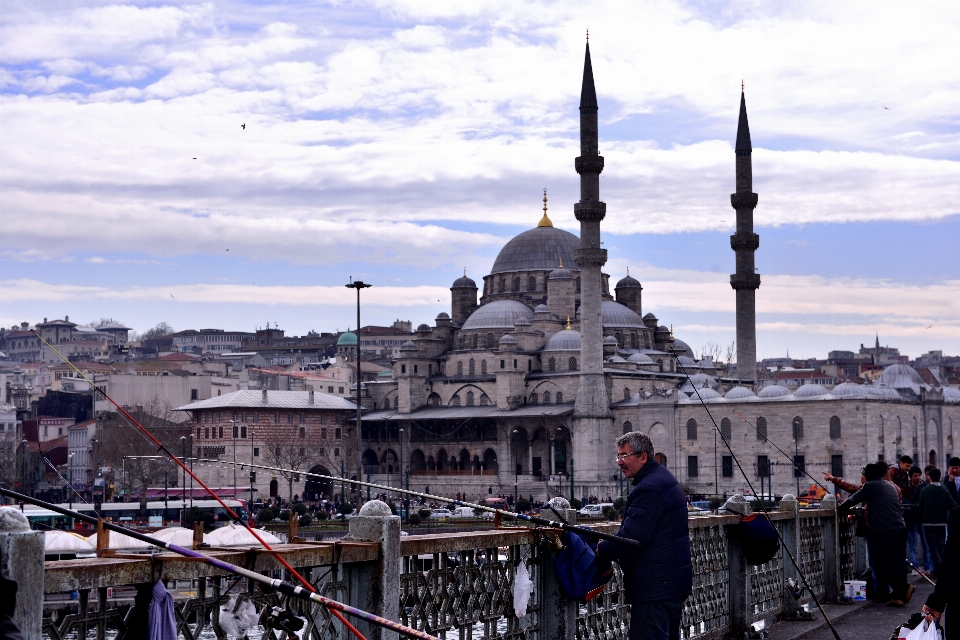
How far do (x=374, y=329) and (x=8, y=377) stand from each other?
36.2m

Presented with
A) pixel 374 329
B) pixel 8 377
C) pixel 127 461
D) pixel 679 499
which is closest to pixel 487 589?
pixel 679 499

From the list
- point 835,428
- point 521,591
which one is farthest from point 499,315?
point 521,591

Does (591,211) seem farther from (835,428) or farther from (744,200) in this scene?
(835,428)

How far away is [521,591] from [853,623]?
13.4 feet

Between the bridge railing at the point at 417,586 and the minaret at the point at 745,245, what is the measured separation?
138 ft

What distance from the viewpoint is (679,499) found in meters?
5.52

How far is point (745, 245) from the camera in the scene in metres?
49.7

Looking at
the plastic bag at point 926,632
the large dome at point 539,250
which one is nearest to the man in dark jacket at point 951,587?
the plastic bag at point 926,632

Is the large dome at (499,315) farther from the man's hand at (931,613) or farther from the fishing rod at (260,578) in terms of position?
the fishing rod at (260,578)

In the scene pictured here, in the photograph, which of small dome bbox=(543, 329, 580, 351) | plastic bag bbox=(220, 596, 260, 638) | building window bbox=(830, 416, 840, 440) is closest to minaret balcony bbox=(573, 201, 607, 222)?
small dome bbox=(543, 329, 580, 351)

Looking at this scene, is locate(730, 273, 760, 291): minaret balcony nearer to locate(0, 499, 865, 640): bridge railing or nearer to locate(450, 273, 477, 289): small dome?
locate(450, 273, 477, 289): small dome

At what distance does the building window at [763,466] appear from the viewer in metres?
48.3

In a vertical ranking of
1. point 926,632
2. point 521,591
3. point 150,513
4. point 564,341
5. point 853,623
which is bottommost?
point 150,513

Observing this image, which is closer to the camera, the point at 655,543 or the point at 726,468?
the point at 655,543
